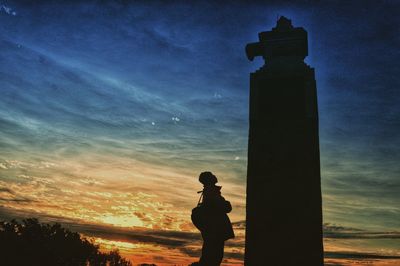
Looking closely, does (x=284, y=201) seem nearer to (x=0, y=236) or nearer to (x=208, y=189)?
(x=208, y=189)

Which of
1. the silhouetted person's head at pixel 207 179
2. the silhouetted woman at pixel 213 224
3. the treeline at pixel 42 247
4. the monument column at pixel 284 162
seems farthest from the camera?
the treeline at pixel 42 247

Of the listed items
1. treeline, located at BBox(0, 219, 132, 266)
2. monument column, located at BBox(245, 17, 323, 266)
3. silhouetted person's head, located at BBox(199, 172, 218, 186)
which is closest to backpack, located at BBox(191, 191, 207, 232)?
silhouetted person's head, located at BBox(199, 172, 218, 186)

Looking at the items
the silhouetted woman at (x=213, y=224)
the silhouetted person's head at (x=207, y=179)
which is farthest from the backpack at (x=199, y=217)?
the silhouetted person's head at (x=207, y=179)

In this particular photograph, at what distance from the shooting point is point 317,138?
27.1ft

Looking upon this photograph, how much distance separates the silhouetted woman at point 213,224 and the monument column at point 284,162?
2378 mm

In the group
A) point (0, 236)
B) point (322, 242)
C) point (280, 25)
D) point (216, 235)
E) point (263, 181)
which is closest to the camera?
point (216, 235)

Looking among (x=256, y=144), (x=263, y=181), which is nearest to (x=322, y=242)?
(x=263, y=181)

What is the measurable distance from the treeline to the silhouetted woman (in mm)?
41182

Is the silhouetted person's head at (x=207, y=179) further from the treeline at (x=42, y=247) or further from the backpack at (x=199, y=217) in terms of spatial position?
the treeline at (x=42, y=247)

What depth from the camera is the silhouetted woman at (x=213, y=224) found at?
5.75m

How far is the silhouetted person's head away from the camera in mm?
6064

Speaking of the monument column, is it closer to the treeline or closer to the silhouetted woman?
the silhouetted woman

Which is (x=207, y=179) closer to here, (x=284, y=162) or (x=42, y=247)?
(x=284, y=162)

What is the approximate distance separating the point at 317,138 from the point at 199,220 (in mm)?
3768
